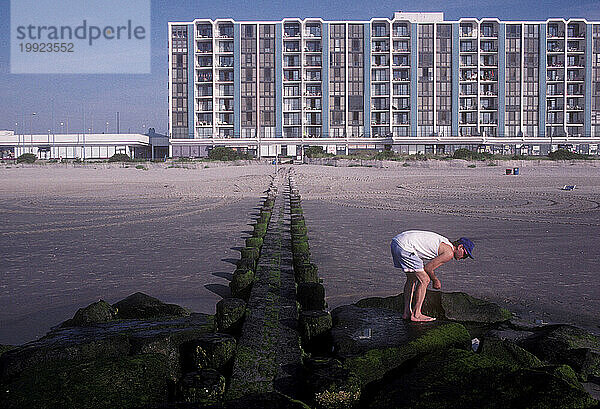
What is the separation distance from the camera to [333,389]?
3.42 metres

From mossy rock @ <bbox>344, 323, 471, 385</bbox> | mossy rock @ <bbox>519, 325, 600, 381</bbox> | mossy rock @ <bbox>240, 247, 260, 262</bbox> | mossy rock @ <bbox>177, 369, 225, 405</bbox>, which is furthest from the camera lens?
mossy rock @ <bbox>240, 247, 260, 262</bbox>

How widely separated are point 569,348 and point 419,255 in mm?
1487

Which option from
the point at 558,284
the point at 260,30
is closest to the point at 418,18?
the point at 260,30

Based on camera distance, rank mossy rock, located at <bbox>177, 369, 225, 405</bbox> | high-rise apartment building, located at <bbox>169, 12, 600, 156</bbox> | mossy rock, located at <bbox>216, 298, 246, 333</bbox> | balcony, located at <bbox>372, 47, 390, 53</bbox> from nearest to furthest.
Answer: mossy rock, located at <bbox>177, 369, 225, 405</bbox> < mossy rock, located at <bbox>216, 298, 246, 333</bbox> < high-rise apartment building, located at <bbox>169, 12, 600, 156</bbox> < balcony, located at <bbox>372, 47, 390, 53</bbox>

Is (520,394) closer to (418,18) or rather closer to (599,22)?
(418,18)

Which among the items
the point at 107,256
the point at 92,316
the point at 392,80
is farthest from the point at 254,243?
the point at 392,80

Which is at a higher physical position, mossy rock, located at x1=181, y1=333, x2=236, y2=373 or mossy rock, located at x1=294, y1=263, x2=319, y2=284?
mossy rock, located at x1=294, y1=263, x2=319, y2=284

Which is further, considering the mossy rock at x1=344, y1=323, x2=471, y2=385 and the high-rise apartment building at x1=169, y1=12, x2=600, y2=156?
the high-rise apartment building at x1=169, y1=12, x2=600, y2=156

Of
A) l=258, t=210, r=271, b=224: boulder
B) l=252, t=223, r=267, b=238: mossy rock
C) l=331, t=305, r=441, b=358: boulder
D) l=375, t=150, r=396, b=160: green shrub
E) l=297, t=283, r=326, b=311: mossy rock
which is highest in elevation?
l=375, t=150, r=396, b=160: green shrub

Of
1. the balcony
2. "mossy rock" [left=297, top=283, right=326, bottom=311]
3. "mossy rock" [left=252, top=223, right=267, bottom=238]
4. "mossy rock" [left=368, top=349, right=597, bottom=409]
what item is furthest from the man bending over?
the balcony

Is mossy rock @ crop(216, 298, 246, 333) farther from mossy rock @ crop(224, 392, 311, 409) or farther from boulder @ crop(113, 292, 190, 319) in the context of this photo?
mossy rock @ crop(224, 392, 311, 409)

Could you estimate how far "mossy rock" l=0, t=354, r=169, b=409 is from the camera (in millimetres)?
3410

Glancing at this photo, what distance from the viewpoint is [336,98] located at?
98.2 metres

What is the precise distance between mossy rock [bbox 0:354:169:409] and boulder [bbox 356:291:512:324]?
271cm
